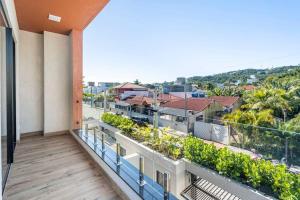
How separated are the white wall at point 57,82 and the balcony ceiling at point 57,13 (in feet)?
1.31

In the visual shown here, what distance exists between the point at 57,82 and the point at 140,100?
110 inches

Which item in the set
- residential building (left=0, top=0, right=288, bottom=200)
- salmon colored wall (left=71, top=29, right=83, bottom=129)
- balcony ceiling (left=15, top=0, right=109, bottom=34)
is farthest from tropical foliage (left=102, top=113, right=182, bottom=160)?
balcony ceiling (left=15, top=0, right=109, bottom=34)

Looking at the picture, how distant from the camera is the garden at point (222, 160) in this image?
1699 millimetres

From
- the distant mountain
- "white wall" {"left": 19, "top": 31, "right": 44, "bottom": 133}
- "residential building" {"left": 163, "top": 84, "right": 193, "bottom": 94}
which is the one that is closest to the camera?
the distant mountain

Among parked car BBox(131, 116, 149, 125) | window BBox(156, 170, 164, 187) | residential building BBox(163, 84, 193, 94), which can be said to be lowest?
window BBox(156, 170, 164, 187)

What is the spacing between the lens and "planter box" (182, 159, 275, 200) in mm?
1964

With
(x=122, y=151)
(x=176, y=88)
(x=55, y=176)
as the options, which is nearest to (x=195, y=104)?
(x=176, y=88)

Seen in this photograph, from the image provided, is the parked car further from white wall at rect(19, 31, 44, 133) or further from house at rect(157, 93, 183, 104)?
white wall at rect(19, 31, 44, 133)

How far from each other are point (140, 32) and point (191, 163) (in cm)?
334

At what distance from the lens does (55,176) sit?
237 cm

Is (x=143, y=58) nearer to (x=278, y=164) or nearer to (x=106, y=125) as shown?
(x=106, y=125)

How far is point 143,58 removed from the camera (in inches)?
169

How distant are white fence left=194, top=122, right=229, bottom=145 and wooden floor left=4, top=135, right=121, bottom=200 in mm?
1172

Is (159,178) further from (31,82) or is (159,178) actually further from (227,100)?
(31,82)
